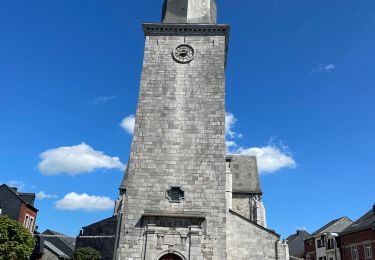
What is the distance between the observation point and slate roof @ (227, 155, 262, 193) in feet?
117

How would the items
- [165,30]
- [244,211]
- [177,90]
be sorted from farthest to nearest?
[244,211]
[165,30]
[177,90]

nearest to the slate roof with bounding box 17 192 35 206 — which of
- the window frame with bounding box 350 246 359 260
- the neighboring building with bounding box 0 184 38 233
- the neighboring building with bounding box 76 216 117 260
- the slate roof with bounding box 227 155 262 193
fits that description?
the neighboring building with bounding box 0 184 38 233

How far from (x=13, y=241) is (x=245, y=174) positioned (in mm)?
23082

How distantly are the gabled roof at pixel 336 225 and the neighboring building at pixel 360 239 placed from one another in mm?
5199

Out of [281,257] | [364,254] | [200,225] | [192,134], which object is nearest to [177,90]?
[192,134]

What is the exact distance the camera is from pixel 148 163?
18484 mm

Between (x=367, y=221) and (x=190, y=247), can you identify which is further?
(x=367, y=221)

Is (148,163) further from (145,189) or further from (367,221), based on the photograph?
(367,221)

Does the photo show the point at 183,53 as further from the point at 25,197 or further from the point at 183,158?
the point at 25,197

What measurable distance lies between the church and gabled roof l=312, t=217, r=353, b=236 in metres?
22.4

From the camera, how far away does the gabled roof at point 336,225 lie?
38.4 metres

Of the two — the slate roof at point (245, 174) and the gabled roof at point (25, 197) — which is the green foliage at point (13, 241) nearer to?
the gabled roof at point (25, 197)

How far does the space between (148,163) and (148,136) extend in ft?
4.86

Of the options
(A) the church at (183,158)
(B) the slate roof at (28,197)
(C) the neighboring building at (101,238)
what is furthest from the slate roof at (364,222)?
(B) the slate roof at (28,197)
